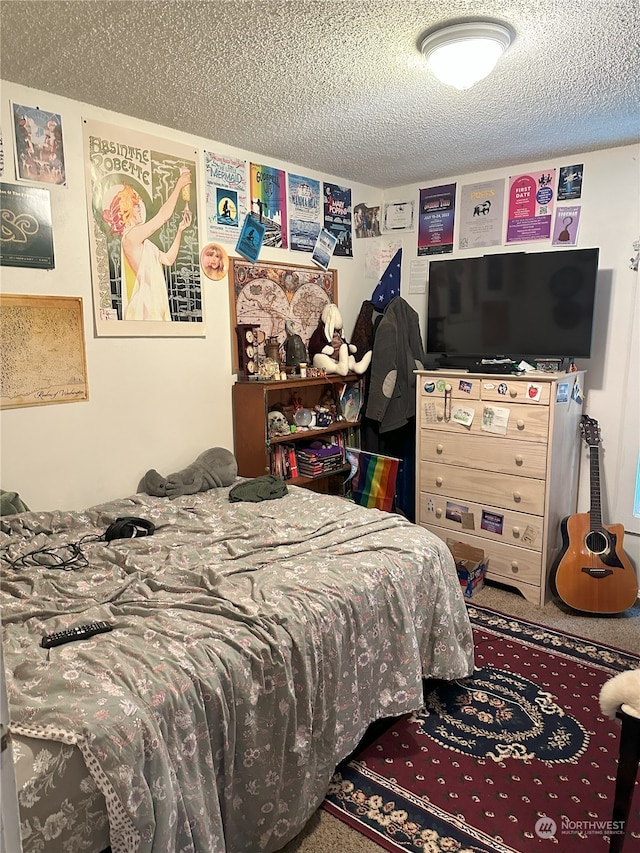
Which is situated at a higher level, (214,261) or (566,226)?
(566,226)

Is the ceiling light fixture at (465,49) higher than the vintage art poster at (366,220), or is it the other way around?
the ceiling light fixture at (465,49)

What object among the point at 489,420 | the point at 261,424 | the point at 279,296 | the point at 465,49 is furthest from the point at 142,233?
the point at 489,420

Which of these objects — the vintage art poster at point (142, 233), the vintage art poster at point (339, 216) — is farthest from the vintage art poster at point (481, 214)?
the vintage art poster at point (142, 233)

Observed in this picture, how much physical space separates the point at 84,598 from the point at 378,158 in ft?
9.10

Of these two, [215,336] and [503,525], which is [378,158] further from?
[503,525]

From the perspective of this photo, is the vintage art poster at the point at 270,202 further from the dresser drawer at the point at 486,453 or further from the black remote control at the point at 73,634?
the black remote control at the point at 73,634

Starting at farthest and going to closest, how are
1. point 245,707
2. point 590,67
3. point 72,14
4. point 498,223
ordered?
point 498,223 < point 590,67 < point 72,14 < point 245,707

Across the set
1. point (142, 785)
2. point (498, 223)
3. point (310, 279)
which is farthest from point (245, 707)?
point (498, 223)

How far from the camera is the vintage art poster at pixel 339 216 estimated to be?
3.72m

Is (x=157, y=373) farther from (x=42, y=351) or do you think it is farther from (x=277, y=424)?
(x=277, y=424)

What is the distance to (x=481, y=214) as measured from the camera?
3609 mm

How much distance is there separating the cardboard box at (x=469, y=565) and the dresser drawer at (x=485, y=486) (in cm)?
29

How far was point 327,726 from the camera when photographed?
1.76 m

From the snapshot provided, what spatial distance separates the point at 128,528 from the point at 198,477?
0.62 metres
